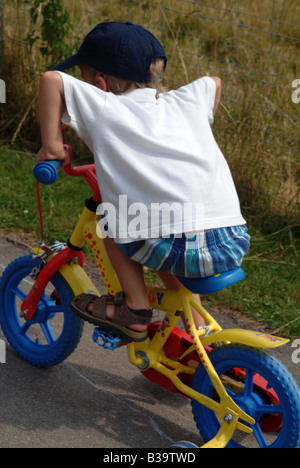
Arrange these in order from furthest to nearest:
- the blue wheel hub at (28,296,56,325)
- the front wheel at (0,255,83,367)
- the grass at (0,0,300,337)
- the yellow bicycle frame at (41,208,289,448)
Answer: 1. the grass at (0,0,300,337)
2. the blue wheel hub at (28,296,56,325)
3. the front wheel at (0,255,83,367)
4. the yellow bicycle frame at (41,208,289,448)

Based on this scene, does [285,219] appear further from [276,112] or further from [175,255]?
[175,255]

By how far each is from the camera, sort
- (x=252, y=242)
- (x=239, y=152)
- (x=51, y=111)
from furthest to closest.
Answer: (x=239, y=152) < (x=252, y=242) < (x=51, y=111)

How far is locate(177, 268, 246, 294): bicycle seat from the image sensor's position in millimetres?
2387

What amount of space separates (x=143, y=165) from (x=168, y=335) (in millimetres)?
716

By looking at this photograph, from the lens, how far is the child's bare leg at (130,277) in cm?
255

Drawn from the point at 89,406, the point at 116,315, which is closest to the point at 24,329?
the point at 89,406

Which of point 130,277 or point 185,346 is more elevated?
point 130,277

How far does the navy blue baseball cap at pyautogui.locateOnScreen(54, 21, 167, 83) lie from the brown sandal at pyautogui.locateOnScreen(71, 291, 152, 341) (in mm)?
855

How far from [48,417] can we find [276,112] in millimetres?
2927

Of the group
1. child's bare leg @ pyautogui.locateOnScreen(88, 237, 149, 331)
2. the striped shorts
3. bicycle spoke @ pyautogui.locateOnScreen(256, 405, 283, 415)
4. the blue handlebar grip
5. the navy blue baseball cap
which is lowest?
bicycle spoke @ pyautogui.locateOnScreen(256, 405, 283, 415)

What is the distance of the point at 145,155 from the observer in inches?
92.4

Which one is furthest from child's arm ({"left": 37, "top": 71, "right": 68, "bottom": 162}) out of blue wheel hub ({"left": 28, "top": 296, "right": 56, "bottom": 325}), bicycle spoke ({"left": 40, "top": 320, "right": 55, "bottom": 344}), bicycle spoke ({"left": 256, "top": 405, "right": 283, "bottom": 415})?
bicycle spoke ({"left": 256, "top": 405, "right": 283, "bottom": 415})

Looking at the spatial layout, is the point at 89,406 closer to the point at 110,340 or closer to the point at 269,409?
the point at 110,340

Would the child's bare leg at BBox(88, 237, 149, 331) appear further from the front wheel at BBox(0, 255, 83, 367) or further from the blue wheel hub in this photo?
the blue wheel hub
